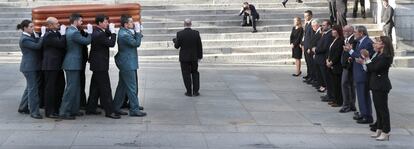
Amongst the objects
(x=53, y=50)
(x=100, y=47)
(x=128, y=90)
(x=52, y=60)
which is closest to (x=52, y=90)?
(x=52, y=60)

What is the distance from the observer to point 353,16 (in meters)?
21.4

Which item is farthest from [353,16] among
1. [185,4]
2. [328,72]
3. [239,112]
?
[239,112]

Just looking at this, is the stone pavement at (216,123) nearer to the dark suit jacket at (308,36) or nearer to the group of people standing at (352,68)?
the group of people standing at (352,68)

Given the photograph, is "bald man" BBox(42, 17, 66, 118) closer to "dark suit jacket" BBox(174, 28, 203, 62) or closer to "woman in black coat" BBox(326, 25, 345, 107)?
"dark suit jacket" BBox(174, 28, 203, 62)

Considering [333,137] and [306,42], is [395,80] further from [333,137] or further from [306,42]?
[333,137]

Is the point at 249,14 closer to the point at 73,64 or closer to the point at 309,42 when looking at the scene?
the point at 309,42

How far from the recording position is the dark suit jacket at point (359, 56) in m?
9.61

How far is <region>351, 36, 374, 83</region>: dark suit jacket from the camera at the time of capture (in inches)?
378

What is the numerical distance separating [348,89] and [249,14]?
33.7 feet

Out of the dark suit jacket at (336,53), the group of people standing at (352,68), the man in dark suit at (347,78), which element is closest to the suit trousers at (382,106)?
the group of people standing at (352,68)

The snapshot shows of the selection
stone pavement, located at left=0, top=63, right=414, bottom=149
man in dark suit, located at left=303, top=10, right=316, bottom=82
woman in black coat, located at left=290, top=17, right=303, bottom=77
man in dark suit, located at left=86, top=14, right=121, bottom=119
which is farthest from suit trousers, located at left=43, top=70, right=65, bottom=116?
woman in black coat, located at left=290, top=17, right=303, bottom=77

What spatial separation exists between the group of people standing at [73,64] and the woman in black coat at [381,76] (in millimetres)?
3674

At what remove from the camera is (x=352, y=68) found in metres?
10.2

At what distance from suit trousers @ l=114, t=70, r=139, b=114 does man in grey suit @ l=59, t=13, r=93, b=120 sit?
2.18 feet
